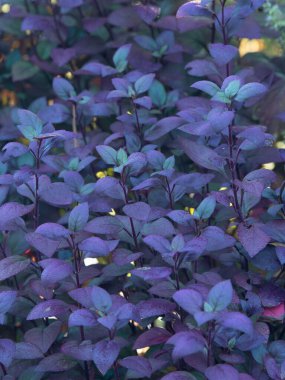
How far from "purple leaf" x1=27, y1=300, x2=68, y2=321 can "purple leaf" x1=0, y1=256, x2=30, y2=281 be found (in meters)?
0.09

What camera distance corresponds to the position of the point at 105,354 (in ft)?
4.60

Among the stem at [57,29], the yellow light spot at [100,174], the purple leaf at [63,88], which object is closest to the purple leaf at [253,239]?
the yellow light spot at [100,174]

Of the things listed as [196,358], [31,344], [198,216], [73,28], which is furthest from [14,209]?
[73,28]

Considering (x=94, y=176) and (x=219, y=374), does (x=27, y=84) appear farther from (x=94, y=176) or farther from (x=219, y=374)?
(x=219, y=374)

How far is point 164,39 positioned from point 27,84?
583 mm

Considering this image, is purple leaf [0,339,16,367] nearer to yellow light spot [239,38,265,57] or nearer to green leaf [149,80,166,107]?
green leaf [149,80,166,107]

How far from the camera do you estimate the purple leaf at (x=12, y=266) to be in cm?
158

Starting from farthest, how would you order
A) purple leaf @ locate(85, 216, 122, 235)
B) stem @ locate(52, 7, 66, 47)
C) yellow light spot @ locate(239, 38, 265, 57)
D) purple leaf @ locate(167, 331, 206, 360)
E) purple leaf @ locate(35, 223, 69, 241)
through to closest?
yellow light spot @ locate(239, 38, 265, 57) → stem @ locate(52, 7, 66, 47) → purple leaf @ locate(85, 216, 122, 235) → purple leaf @ locate(35, 223, 69, 241) → purple leaf @ locate(167, 331, 206, 360)

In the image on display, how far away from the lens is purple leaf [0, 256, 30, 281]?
158 cm

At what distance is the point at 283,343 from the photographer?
5.02 ft

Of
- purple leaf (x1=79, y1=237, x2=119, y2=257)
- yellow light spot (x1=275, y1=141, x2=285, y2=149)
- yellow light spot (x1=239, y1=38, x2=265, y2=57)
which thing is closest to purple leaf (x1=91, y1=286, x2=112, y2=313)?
purple leaf (x1=79, y1=237, x2=119, y2=257)

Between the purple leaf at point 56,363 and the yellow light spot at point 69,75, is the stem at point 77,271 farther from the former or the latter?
the yellow light spot at point 69,75

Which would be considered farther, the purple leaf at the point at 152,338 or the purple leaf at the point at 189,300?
the purple leaf at the point at 152,338

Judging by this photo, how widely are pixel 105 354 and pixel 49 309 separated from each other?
20 cm
